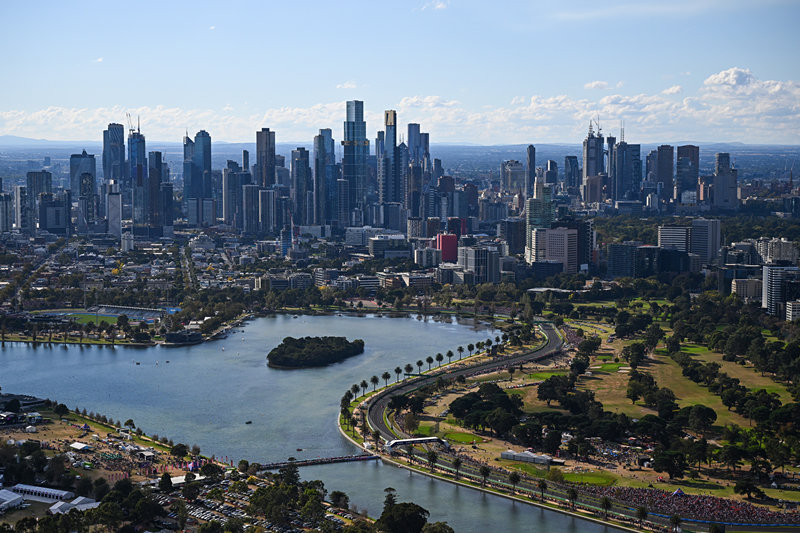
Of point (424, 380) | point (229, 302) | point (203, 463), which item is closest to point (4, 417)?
point (203, 463)

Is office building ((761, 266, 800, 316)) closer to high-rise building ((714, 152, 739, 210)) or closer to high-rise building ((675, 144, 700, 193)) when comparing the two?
high-rise building ((714, 152, 739, 210))

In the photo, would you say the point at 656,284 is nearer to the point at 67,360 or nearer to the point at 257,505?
the point at 67,360

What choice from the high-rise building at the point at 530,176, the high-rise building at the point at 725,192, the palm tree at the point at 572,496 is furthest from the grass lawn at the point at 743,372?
the high-rise building at the point at 530,176

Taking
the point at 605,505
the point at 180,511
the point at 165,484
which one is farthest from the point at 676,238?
the point at 180,511

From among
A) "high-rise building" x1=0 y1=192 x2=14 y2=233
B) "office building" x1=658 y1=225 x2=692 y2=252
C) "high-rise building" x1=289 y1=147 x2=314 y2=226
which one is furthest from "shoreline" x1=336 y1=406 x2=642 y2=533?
"high-rise building" x1=289 y1=147 x2=314 y2=226

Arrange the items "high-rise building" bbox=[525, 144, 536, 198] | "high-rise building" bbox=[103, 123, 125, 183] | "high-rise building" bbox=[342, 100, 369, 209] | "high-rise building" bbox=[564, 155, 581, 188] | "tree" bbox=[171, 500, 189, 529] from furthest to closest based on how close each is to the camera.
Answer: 1. "high-rise building" bbox=[564, 155, 581, 188]
2. "high-rise building" bbox=[103, 123, 125, 183]
3. "high-rise building" bbox=[525, 144, 536, 198]
4. "high-rise building" bbox=[342, 100, 369, 209]
5. "tree" bbox=[171, 500, 189, 529]
